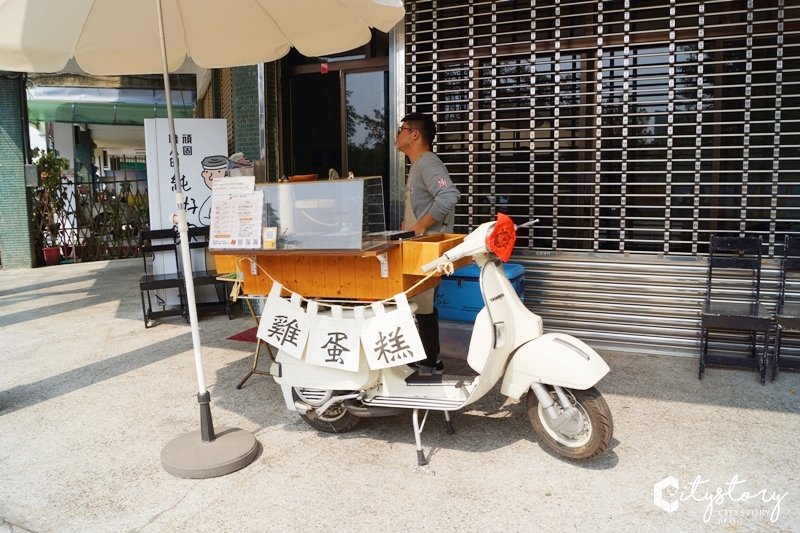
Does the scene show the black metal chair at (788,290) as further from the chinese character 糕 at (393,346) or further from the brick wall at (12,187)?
the brick wall at (12,187)

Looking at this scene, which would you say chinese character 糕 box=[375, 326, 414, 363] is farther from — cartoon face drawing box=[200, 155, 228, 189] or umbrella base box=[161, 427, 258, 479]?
cartoon face drawing box=[200, 155, 228, 189]

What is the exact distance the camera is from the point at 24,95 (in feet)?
38.3

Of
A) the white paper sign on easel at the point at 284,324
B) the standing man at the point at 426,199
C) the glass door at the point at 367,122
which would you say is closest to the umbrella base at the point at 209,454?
the white paper sign on easel at the point at 284,324

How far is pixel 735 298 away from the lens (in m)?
5.30

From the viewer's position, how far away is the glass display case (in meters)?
3.46

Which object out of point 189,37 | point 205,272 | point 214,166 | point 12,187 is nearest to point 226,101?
point 214,166

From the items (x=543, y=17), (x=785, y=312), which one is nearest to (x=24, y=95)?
(x=543, y=17)

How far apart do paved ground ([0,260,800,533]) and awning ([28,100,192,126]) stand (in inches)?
470

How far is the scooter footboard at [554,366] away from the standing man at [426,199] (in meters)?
0.90

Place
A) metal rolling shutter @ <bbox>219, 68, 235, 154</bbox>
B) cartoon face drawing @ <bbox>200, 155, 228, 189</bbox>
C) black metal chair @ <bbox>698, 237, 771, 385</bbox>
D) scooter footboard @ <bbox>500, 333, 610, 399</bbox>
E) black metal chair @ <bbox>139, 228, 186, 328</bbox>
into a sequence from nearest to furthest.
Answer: scooter footboard @ <bbox>500, 333, 610, 399</bbox>
black metal chair @ <bbox>698, 237, 771, 385</bbox>
black metal chair @ <bbox>139, 228, 186, 328</bbox>
cartoon face drawing @ <bbox>200, 155, 228, 189</bbox>
metal rolling shutter @ <bbox>219, 68, 235, 154</bbox>

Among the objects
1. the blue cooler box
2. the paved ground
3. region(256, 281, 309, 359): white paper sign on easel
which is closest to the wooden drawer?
region(256, 281, 309, 359): white paper sign on easel

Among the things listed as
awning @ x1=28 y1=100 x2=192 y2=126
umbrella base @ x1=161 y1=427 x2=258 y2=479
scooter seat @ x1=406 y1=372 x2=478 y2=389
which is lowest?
umbrella base @ x1=161 y1=427 x2=258 y2=479

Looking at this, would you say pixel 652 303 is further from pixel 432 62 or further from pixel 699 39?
pixel 432 62

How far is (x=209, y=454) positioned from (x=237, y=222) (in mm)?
1379
